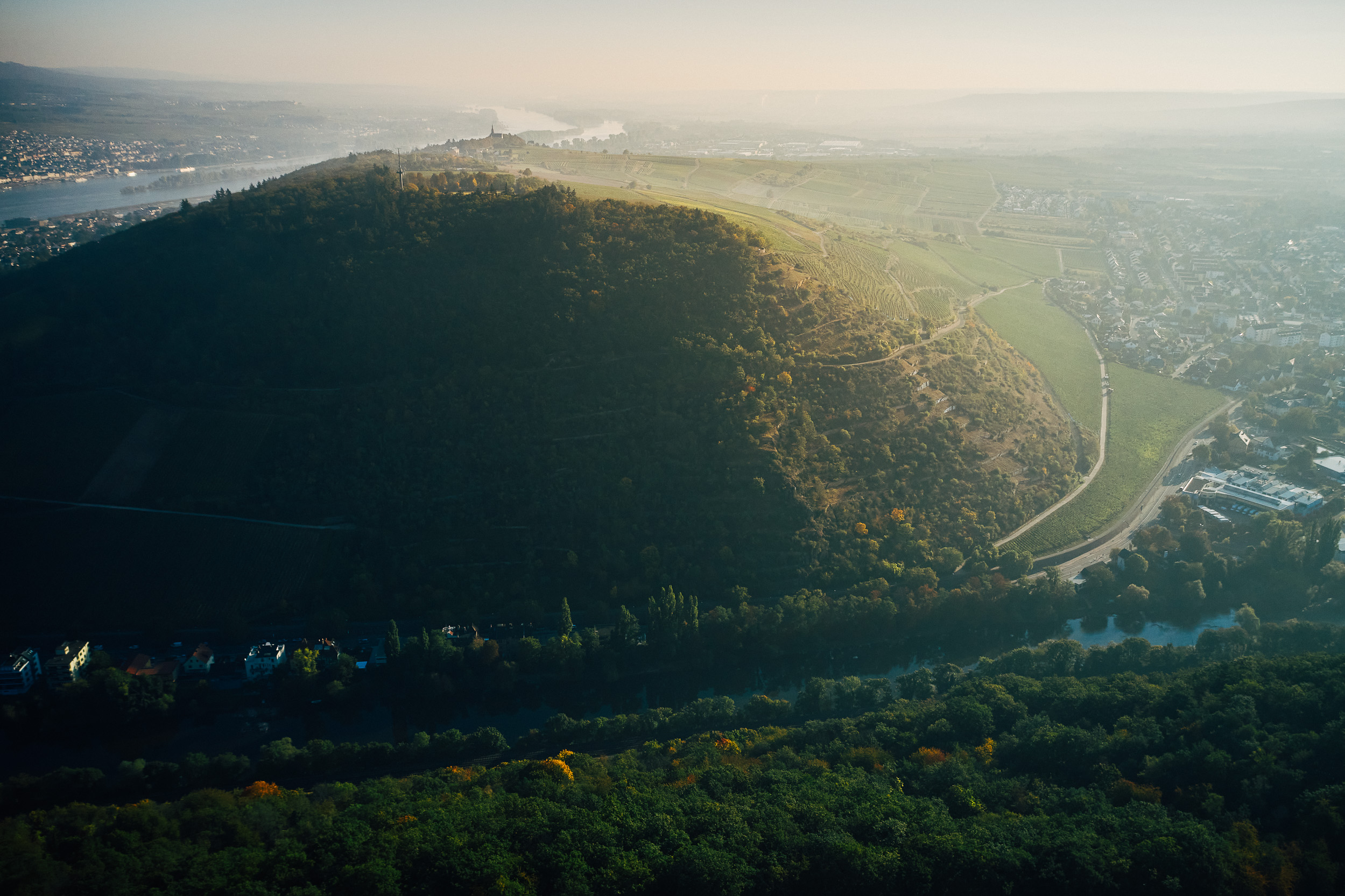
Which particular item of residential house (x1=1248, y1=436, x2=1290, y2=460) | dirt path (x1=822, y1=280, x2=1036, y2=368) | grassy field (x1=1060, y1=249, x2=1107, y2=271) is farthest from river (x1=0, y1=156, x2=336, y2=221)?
residential house (x1=1248, y1=436, x2=1290, y2=460)

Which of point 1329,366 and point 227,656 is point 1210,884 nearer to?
point 227,656

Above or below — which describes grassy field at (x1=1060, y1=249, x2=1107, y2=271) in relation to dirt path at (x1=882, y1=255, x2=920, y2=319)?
above

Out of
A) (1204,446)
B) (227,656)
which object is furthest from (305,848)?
(1204,446)

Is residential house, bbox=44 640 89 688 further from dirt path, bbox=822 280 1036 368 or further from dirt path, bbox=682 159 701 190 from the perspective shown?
dirt path, bbox=682 159 701 190

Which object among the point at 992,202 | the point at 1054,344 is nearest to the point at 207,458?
the point at 1054,344

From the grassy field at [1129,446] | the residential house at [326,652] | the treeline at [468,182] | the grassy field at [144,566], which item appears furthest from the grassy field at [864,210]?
the residential house at [326,652]

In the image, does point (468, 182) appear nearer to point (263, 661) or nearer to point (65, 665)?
point (263, 661)
